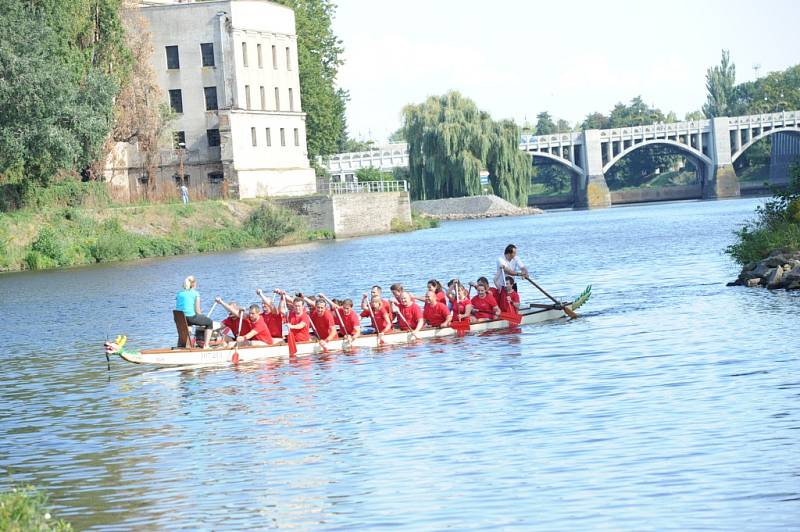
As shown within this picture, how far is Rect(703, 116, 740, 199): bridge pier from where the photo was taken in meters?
132

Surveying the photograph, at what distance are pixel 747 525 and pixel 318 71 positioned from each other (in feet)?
256

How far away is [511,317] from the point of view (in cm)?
2783

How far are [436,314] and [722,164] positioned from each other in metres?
111

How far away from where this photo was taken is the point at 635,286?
36.8 metres

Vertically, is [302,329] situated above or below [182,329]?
below

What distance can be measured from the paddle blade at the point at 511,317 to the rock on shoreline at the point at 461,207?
75332 millimetres

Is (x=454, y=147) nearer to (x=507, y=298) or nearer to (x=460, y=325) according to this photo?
(x=507, y=298)

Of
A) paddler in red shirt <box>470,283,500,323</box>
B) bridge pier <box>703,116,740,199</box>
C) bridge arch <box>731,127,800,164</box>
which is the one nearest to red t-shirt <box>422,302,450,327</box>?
paddler in red shirt <box>470,283,500,323</box>

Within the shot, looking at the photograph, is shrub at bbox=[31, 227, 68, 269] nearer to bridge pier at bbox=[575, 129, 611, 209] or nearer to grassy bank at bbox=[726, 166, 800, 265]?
grassy bank at bbox=[726, 166, 800, 265]

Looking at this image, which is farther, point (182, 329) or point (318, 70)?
point (318, 70)

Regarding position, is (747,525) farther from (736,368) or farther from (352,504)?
(736,368)

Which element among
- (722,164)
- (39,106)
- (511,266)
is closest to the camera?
(511,266)

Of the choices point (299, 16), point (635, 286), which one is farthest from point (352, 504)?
point (299, 16)

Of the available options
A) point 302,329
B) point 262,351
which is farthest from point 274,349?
point 302,329
